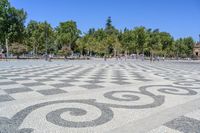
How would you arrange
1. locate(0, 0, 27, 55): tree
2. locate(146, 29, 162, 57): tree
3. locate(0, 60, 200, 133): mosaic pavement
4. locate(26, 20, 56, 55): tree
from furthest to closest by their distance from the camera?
locate(146, 29, 162, 57): tree
locate(26, 20, 56, 55): tree
locate(0, 0, 27, 55): tree
locate(0, 60, 200, 133): mosaic pavement

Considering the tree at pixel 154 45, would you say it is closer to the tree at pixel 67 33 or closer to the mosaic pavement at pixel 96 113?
the tree at pixel 67 33

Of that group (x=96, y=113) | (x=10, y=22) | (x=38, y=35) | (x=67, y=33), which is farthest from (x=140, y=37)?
(x=96, y=113)

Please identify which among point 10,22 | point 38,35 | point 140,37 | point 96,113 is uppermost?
point 10,22

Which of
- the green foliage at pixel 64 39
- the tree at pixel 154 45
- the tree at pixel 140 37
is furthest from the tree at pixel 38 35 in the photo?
the tree at pixel 154 45

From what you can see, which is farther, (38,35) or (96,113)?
(38,35)

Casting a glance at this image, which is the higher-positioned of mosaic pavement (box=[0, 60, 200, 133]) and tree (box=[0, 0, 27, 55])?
tree (box=[0, 0, 27, 55])

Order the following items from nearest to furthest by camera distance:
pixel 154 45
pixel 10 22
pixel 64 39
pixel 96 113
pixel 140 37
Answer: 1. pixel 96 113
2. pixel 10 22
3. pixel 64 39
4. pixel 140 37
5. pixel 154 45

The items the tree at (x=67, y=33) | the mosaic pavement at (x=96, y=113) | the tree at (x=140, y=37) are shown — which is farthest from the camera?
the tree at (x=140, y=37)

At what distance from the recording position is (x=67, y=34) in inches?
2591

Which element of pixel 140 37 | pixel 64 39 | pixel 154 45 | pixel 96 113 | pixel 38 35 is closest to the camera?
pixel 96 113

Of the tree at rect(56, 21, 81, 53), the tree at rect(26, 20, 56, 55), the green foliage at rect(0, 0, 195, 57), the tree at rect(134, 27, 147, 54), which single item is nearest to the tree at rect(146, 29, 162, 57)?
the green foliage at rect(0, 0, 195, 57)

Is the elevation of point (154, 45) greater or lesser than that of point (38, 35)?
lesser

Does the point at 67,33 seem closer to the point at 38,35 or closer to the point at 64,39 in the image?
the point at 64,39

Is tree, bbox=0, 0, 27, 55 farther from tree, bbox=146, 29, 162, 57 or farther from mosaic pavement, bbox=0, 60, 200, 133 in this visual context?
mosaic pavement, bbox=0, 60, 200, 133
